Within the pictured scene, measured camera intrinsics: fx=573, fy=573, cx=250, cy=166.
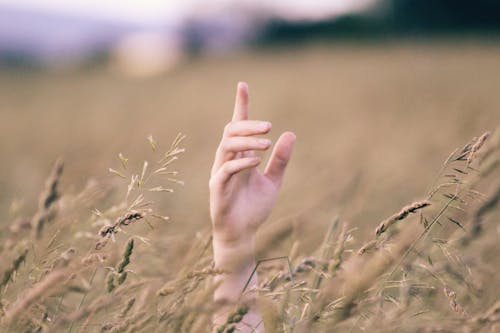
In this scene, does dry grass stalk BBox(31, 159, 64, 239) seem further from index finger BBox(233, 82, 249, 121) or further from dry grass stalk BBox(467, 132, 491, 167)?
dry grass stalk BBox(467, 132, 491, 167)

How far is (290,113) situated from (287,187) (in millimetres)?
6776

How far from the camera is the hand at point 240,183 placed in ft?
4.34

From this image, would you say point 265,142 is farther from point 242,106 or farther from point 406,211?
point 406,211

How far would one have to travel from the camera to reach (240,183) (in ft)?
4.72

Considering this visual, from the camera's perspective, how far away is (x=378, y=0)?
3234 cm

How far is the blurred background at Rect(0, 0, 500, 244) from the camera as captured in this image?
2.62 metres

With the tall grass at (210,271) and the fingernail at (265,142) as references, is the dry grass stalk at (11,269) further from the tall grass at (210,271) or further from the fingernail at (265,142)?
the fingernail at (265,142)

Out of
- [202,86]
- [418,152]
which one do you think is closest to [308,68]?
[202,86]

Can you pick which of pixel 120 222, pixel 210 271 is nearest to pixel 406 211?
pixel 210 271

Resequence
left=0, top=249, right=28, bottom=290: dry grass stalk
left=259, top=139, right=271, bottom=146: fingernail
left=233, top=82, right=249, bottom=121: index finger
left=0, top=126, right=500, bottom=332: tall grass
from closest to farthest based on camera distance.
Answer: left=0, top=126, right=500, bottom=332: tall grass < left=0, top=249, right=28, bottom=290: dry grass stalk < left=259, top=139, right=271, bottom=146: fingernail < left=233, top=82, right=249, bottom=121: index finger

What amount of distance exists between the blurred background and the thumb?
127 millimetres

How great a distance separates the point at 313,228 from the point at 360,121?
6.11 metres

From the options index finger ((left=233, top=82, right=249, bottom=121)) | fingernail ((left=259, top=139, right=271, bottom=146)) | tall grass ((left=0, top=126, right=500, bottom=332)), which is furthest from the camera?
index finger ((left=233, top=82, right=249, bottom=121))

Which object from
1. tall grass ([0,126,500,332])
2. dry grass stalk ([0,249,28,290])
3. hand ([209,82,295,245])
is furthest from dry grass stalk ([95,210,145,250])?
hand ([209,82,295,245])
